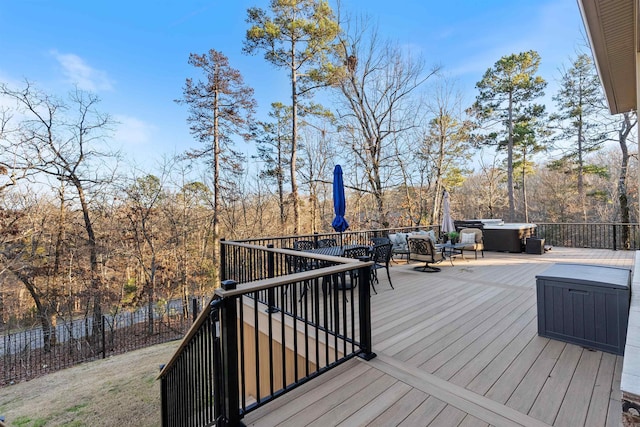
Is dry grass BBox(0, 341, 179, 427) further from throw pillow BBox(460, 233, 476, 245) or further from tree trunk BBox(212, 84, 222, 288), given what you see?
throw pillow BBox(460, 233, 476, 245)

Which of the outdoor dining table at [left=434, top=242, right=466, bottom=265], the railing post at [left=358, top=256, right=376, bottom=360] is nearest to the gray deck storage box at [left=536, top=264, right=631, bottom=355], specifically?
the railing post at [left=358, top=256, right=376, bottom=360]

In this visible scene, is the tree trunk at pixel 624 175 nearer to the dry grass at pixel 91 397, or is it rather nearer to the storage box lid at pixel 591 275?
the storage box lid at pixel 591 275

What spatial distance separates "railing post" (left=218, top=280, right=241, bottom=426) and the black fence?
906 centimetres

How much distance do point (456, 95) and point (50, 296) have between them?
17.4 meters

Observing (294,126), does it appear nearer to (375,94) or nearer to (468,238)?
(375,94)

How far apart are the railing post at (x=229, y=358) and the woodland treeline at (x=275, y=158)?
10064 millimetres

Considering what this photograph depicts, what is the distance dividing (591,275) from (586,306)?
30 centimetres

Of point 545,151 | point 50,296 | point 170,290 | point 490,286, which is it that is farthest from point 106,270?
point 545,151

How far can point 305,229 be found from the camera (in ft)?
46.1

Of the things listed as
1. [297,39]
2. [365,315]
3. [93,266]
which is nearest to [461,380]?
[365,315]

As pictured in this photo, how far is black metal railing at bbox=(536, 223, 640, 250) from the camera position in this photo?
8.84m

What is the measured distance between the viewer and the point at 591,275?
2523 millimetres

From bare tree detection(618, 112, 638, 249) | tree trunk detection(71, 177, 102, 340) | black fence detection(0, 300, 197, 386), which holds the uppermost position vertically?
bare tree detection(618, 112, 638, 249)

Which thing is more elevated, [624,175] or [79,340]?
[624,175]
